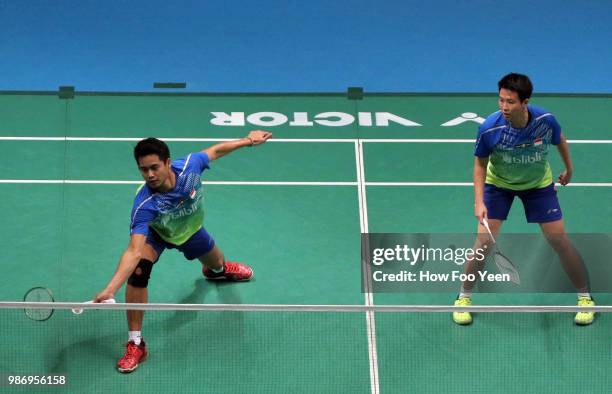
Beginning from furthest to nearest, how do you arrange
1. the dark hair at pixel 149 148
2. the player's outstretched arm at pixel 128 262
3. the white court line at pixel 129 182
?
the white court line at pixel 129 182, the dark hair at pixel 149 148, the player's outstretched arm at pixel 128 262

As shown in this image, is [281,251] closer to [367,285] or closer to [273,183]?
[367,285]

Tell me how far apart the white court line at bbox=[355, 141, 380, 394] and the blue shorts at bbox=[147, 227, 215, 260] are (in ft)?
4.40

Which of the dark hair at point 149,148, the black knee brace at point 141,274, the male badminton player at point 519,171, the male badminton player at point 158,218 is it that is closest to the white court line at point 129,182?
the male badminton player at point 158,218

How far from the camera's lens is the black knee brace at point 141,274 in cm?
761

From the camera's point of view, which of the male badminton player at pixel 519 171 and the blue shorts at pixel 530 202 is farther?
the blue shorts at pixel 530 202

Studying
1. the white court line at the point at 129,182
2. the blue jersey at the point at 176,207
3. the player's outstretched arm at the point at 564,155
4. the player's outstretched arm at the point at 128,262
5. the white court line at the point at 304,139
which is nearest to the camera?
the player's outstretched arm at the point at 128,262

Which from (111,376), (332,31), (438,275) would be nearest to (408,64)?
(332,31)

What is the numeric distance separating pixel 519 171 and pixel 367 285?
Result: 1631mm

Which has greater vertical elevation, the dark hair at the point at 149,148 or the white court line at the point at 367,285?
the dark hair at the point at 149,148

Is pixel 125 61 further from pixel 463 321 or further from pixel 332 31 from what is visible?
pixel 463 321

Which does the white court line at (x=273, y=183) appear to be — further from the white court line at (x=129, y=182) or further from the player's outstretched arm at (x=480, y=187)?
the player's outstretched arm at (x=480, y=187)

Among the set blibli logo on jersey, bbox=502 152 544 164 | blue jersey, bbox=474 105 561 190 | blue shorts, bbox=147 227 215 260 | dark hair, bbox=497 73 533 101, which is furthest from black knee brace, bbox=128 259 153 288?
dark hair, bbox=497 73 533 101

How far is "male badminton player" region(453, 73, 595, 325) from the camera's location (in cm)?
755

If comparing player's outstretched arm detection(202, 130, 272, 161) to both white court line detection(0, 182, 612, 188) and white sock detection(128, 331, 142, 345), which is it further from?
white court line detection(0, 182, 612, 188)
